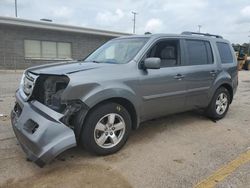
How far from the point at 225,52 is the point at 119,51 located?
111 inches

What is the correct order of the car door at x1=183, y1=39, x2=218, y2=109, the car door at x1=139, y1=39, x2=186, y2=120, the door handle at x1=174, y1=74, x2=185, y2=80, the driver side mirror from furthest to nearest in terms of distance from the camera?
1. the car door at x1=183, y1=39, x2=218, y2=109
2. the door handle at x1=174, y1=74, x2=185, y2=80
3. the car door at x1=139, y1=39, x2=186, y2=120
4. the driver side mirror

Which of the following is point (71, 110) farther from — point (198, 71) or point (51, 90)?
point (198, 71)

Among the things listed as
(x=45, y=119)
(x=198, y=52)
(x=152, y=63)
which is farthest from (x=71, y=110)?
(x=198, y=52)

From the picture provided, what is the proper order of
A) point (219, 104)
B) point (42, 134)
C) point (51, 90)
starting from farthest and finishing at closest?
point (219, 104)
point (51, 90)
point (42, 134)

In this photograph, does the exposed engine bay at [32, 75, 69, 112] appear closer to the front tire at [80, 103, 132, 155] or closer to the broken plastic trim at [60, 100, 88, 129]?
the broken plastic trim at [60, 100, 88, 129]

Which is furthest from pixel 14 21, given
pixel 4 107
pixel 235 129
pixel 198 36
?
pixel 235 129

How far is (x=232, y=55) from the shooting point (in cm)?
642

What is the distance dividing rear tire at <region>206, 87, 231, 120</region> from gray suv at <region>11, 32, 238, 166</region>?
281 mm

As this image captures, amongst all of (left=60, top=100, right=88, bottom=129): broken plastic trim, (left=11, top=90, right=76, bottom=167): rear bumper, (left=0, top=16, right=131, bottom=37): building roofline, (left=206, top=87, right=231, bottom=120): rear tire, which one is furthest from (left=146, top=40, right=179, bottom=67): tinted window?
(left=0, top=16, right=131, bottom=37): building roofline

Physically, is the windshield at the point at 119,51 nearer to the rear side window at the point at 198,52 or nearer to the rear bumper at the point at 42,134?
the rear side window at the point at 198,52

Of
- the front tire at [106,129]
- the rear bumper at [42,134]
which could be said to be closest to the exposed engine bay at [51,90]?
the rear bumper at [42,134]

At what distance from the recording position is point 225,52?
623 cm

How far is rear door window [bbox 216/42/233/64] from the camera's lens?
6.07 m

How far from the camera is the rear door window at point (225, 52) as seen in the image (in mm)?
6070
